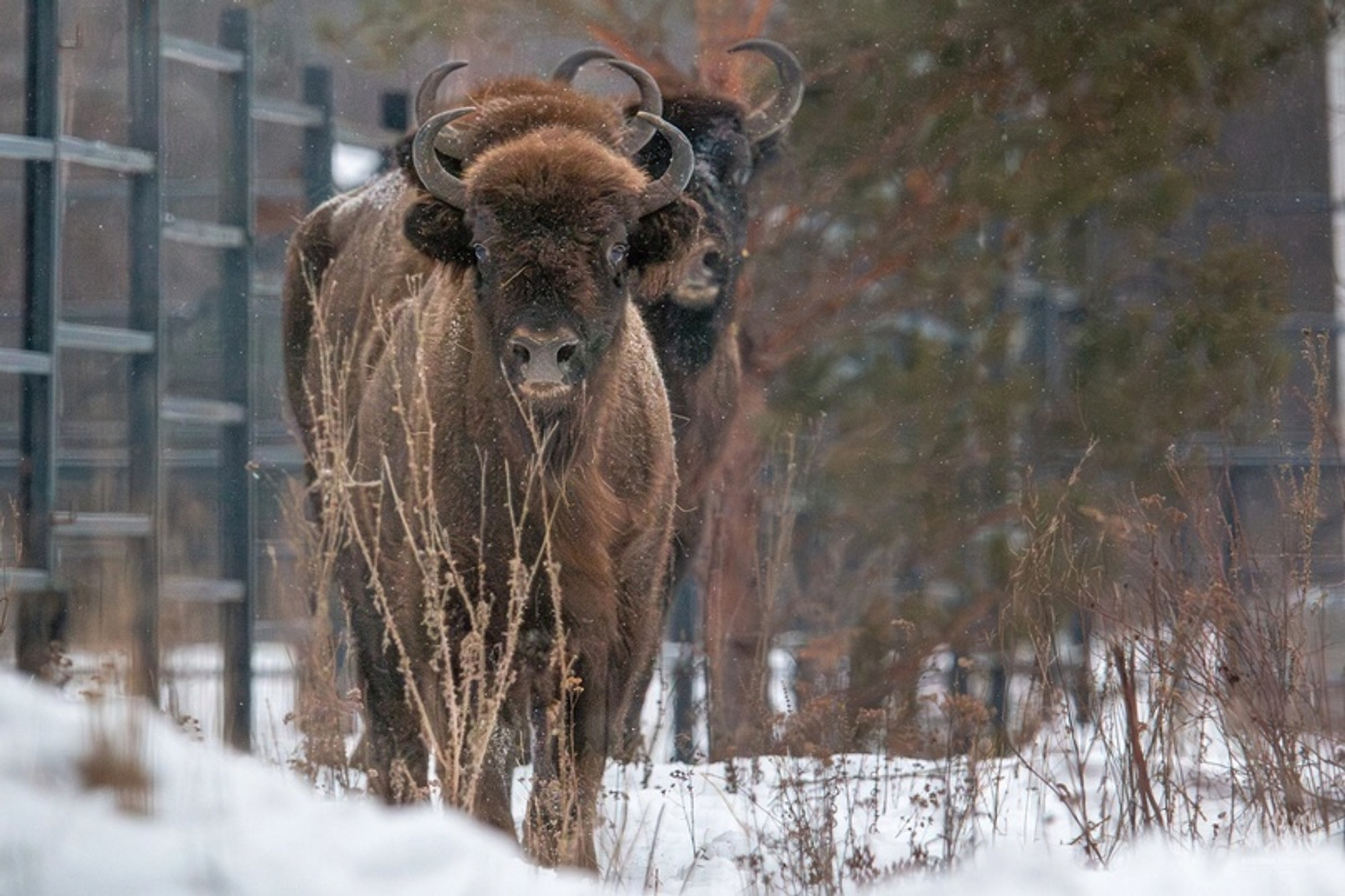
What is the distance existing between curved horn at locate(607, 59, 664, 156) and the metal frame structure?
6.40 feet

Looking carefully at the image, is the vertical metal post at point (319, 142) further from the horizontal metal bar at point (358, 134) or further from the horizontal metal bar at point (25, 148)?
→ the horizontal metal bar at point (25, 148)

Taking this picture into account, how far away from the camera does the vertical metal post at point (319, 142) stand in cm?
928

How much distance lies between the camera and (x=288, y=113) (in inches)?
356

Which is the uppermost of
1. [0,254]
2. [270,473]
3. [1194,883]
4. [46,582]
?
[0,254]

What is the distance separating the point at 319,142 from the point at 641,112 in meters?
4.01

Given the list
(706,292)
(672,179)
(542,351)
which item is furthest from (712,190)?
(542,351)

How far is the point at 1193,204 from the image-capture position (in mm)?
9078

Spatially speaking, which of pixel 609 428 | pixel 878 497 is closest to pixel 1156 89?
pixel 878 497

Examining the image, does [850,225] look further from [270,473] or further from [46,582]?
[46,582]

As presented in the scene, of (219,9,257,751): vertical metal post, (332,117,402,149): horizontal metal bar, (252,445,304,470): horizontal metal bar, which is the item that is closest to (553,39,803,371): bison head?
(219,9,257,751): vertical metal post

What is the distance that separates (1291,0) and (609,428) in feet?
17.5

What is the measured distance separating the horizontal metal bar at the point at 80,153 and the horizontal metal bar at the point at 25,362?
79 cm

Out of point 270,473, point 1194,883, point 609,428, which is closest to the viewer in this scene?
point 1194,883

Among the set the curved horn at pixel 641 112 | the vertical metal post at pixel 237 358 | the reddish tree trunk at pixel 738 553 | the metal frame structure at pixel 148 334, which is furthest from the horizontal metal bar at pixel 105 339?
the reddish tree trunk at pixel 738 553
